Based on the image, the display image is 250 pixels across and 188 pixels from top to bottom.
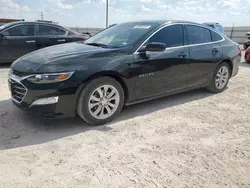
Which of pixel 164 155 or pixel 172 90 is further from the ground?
pixel 172 90

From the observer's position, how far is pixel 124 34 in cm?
423

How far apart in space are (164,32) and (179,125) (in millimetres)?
1611

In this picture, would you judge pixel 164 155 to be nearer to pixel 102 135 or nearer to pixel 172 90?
pixel 102 135

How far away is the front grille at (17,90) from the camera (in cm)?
322

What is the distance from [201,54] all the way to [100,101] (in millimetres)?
2333

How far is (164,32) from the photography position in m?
4.21

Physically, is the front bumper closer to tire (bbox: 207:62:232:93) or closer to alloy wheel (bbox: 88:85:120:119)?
alloy wheel (bbox: 88:85:120:119)

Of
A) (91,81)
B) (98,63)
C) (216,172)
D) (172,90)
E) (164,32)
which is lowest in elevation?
(216,172)

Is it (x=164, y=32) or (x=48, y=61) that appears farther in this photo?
(x=164, y=32)

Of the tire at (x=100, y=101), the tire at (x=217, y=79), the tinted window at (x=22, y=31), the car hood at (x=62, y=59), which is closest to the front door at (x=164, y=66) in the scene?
the tire at (x=100, y=101)

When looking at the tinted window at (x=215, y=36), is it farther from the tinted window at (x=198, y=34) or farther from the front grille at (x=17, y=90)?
the front grille at (x=17, y=90)

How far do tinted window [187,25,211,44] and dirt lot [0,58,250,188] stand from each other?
1340 mm

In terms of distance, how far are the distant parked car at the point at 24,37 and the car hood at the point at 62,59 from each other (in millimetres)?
4368

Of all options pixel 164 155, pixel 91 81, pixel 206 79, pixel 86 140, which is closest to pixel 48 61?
pixel 91 81
